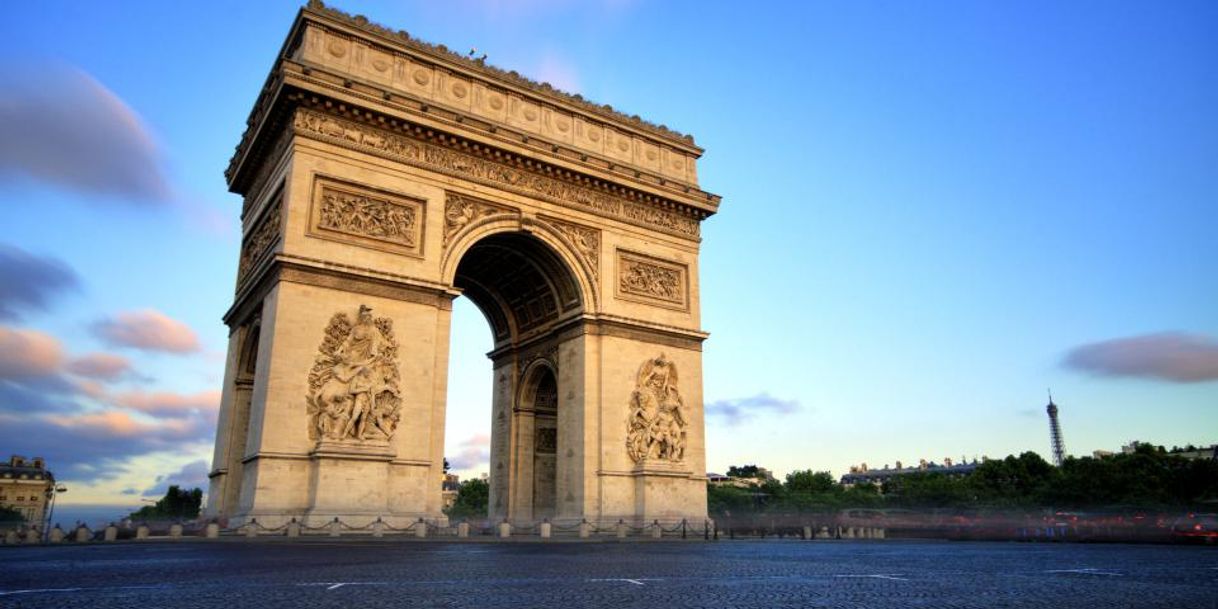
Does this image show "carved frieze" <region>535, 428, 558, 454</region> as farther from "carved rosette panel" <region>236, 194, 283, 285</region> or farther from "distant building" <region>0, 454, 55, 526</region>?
"distant building" <region>0, 454, 55, 526</region>

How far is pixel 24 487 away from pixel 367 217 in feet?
308

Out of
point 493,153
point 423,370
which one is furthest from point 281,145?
point 423,370

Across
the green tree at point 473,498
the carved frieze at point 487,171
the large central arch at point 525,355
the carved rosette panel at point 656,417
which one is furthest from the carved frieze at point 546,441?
the green tree at point 473,498

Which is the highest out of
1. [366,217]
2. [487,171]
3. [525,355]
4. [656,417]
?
[487,171]

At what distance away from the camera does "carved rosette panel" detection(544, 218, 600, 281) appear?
24484 millimetres

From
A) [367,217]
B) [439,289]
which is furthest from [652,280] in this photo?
[367,217]

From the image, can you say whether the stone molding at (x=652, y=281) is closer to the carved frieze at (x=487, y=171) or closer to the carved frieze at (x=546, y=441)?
the carved frieze at (x=487, y=171)

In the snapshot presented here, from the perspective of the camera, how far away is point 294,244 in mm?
19484

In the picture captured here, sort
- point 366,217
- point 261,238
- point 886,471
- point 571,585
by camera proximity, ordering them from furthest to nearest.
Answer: point 886,471, point 261,238, point 366,217, point 571,585

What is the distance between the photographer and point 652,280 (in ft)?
85.4

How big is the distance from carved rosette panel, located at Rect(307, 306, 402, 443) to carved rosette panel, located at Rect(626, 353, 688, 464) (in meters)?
7.23

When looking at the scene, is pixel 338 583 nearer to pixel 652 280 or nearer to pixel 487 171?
pixel 487 171

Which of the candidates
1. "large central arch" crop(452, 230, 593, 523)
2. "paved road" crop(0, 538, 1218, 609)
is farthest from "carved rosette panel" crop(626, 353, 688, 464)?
"paved road" crop(0, 538, 1218, 609)

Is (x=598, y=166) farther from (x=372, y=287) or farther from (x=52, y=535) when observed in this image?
(x=52, y=535)
